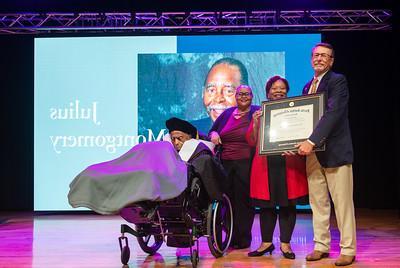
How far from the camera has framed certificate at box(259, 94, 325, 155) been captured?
3.65 m

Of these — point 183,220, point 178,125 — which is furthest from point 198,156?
point 183,220

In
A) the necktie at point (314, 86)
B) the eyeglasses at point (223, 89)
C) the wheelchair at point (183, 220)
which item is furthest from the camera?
the eyeglasses at point (223, 89)

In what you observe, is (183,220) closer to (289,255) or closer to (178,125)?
(178,125)

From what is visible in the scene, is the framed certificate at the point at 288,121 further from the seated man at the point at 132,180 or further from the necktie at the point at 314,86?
the seated man at the point at 132,180

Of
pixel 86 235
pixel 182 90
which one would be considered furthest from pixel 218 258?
pixel 182 90

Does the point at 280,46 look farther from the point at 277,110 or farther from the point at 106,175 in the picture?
the point at 106,175

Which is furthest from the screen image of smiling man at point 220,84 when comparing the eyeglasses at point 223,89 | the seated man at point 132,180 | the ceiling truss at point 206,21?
the seated man at point 132,180

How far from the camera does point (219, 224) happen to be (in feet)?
12.7

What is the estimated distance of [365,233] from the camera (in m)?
5.27

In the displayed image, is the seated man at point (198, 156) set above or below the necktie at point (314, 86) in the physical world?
below

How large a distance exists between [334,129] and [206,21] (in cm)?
410

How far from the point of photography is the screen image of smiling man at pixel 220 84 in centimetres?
688

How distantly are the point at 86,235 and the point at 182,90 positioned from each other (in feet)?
8.48

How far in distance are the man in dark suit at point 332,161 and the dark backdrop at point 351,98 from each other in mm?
3532
